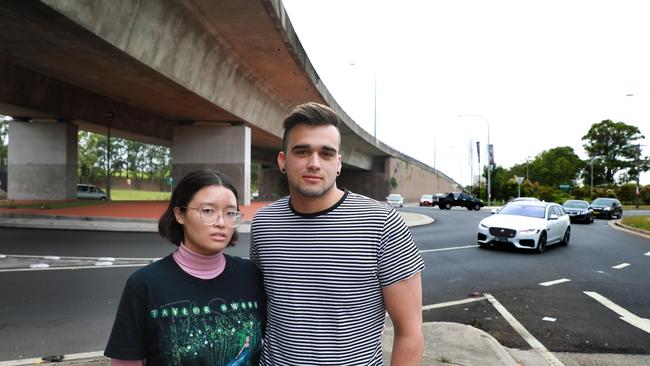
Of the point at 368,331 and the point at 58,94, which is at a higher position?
the point at 58,94

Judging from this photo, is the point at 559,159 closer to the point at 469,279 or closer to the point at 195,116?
the point at 195,116

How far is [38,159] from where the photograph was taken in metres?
24.8

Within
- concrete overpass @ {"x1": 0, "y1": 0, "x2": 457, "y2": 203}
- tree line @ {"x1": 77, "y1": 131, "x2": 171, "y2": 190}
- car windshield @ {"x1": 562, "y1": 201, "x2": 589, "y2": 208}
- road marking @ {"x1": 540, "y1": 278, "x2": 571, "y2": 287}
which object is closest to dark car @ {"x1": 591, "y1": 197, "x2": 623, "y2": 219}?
car windshield @ {"x1": 562, "y1": 201, "x2": 589, "y2": 208}

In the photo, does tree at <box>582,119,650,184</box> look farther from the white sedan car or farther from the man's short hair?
the man's short hair

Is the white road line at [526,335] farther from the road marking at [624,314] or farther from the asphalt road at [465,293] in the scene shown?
the road marking at [624,314]

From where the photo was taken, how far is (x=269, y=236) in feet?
6.59

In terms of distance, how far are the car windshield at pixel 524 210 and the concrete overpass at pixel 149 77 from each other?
8917mm

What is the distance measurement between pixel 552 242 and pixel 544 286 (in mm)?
6346

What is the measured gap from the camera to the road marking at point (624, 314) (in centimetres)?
612

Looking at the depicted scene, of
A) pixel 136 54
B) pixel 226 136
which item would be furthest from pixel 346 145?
pixel 136 54

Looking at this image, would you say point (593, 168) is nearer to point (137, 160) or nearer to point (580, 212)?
point (580, 212)

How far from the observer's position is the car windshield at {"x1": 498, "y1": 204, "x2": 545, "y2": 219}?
46.0 feet

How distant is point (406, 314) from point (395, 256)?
0.24m

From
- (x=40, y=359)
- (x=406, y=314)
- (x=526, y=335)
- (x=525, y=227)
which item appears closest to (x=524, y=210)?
(x=525, y=227)
